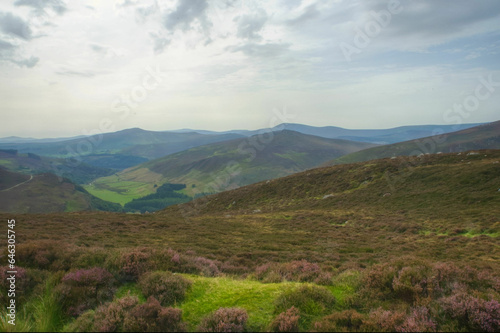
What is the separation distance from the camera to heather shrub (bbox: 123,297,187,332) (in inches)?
217

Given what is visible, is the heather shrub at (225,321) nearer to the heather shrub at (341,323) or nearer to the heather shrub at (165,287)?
the heather shrub at (165,287)

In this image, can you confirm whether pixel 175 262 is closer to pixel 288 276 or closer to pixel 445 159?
pixel 288 276

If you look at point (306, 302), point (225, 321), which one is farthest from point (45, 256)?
point (306, 302)

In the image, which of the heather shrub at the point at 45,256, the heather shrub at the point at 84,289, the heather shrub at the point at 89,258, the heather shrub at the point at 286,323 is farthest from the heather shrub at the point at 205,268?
the heather shrub at the point at 45,256

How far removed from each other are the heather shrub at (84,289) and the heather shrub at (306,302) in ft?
16.5

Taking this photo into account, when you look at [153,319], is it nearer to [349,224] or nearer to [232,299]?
[232,299]

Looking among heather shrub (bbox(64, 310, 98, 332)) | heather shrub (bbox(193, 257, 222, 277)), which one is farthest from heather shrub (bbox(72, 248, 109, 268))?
heather shrub (bbox(193, 257, 222, 277))

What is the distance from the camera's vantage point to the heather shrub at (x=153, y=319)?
18.0 ft

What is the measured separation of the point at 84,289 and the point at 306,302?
628 centimetres

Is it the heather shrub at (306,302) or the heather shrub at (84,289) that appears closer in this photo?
the heather shrub at (306,302)

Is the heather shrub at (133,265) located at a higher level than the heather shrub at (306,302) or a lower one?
higher

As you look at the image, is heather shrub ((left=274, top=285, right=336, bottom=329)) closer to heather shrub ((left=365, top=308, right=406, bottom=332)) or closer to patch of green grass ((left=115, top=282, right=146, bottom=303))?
heather shrub ((left=365, top=308, right=406, bottom=332))

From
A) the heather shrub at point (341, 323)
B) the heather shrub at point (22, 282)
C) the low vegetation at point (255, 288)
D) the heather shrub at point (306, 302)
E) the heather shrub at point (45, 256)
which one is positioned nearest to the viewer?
the heather shrub at point (341, 323)

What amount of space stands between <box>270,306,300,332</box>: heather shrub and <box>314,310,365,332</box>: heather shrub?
47 cm
